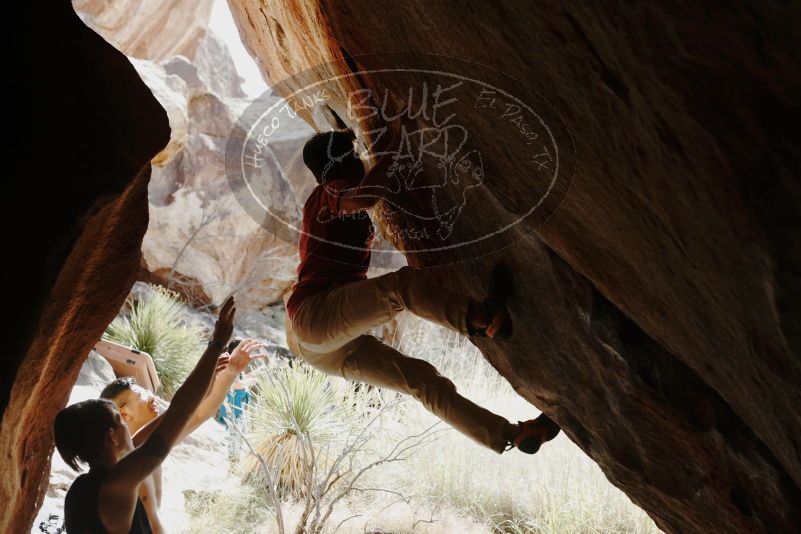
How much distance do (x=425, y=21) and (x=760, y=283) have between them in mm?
1332

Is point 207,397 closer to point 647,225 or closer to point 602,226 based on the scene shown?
point 602,226

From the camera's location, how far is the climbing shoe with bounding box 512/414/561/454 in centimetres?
335

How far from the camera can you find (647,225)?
2.13m

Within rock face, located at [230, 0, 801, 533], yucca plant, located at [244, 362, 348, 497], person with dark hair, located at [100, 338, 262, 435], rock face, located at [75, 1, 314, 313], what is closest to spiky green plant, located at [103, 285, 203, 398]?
yucca plant, located at [244, 362, 348, 497]

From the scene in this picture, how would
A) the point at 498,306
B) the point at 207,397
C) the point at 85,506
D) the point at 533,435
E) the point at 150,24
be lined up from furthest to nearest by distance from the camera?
the point at 150,24
the point at 533,435
the point at 207,397
the point at 498,306
the point at 85,506

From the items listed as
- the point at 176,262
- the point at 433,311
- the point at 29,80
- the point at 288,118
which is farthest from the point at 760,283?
the point at 176,262

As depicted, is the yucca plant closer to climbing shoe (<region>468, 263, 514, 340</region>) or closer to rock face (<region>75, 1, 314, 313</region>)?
climbing shoe (<region>468, 263, 514, 340</region>)

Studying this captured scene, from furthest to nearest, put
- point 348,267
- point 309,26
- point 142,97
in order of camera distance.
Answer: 1. point 309,26
2. point 348,267
3. point 142,97

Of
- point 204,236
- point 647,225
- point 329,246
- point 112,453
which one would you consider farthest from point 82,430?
point 204,236

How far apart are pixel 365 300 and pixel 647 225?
1315 mm

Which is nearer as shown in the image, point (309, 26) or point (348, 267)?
point (348, 267)

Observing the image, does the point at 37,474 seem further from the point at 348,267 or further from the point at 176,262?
the point at 176,262

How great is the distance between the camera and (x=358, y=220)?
3.20 m

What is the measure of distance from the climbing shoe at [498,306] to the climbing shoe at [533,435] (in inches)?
26.6
